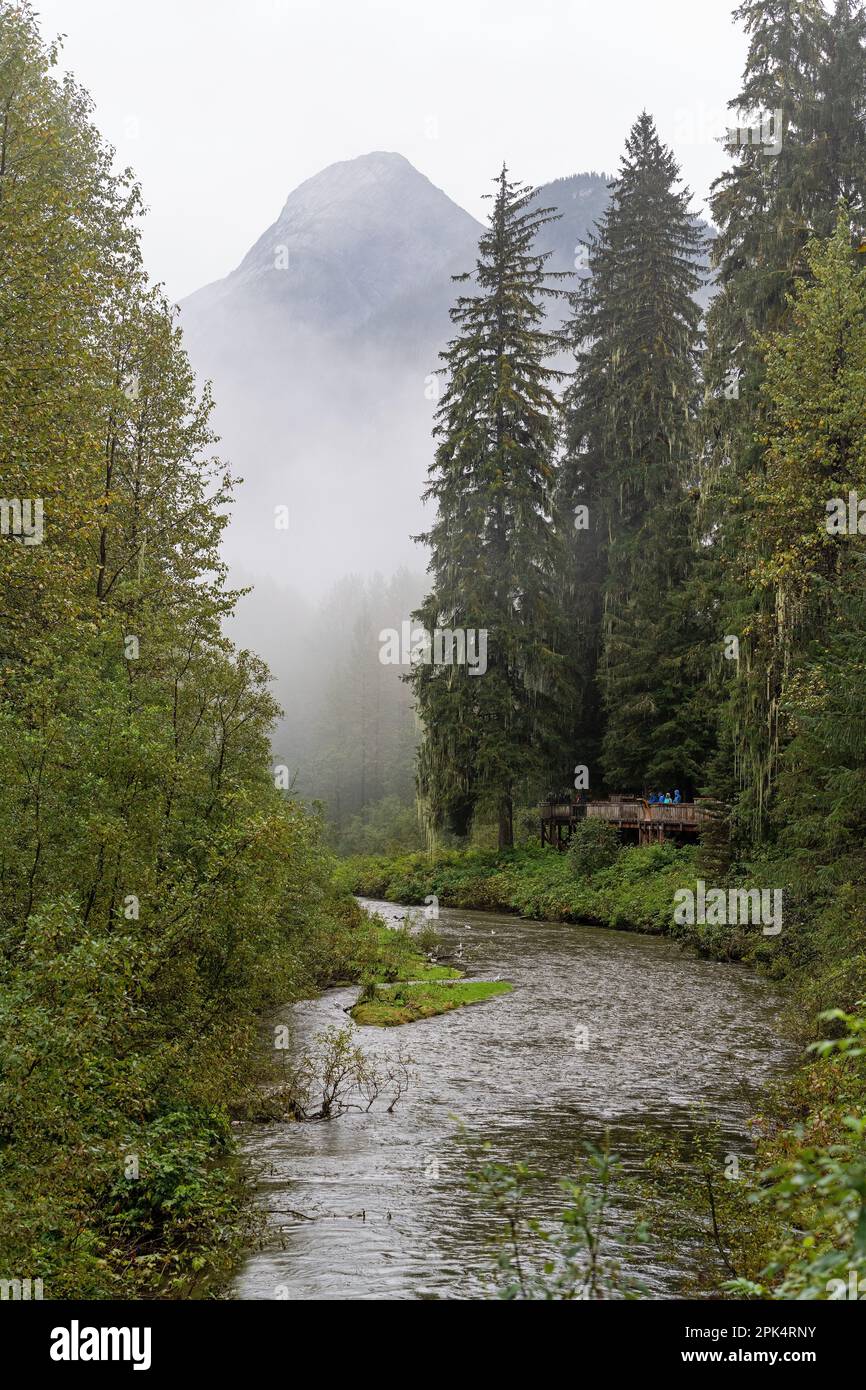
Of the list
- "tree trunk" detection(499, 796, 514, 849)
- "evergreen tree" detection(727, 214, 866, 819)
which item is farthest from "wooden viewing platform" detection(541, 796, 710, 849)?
"evergreen tree" detection(727, 214, 866, 819)

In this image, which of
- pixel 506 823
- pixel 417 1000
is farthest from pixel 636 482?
pixel 417 1000

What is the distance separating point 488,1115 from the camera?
37.8 ft

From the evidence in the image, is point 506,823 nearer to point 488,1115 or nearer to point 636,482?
point 636,482

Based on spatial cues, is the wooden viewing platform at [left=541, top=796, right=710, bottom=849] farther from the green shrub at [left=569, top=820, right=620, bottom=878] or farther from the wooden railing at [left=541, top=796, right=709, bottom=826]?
the green shrub at [left=569, top=820, right=620, bottom=878]

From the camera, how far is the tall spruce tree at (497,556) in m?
38.1

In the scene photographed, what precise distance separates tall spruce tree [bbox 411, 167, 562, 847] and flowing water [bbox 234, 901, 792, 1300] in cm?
1588

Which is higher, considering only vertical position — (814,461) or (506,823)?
(814,461)

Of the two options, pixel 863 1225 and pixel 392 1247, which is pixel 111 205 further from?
pixel 863 1225

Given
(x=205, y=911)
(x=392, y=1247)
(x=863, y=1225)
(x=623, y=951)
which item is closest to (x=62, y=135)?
(x=205, y=911)

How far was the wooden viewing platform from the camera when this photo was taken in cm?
3322

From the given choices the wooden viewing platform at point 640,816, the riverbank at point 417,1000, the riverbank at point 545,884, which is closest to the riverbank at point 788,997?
the riverbank at point 545,884

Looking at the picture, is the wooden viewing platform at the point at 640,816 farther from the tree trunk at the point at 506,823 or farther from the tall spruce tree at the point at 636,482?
the tree trunk at the point at 506,823

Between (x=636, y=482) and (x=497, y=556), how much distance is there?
6621mm

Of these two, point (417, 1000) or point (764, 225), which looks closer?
point (417, 1000)
